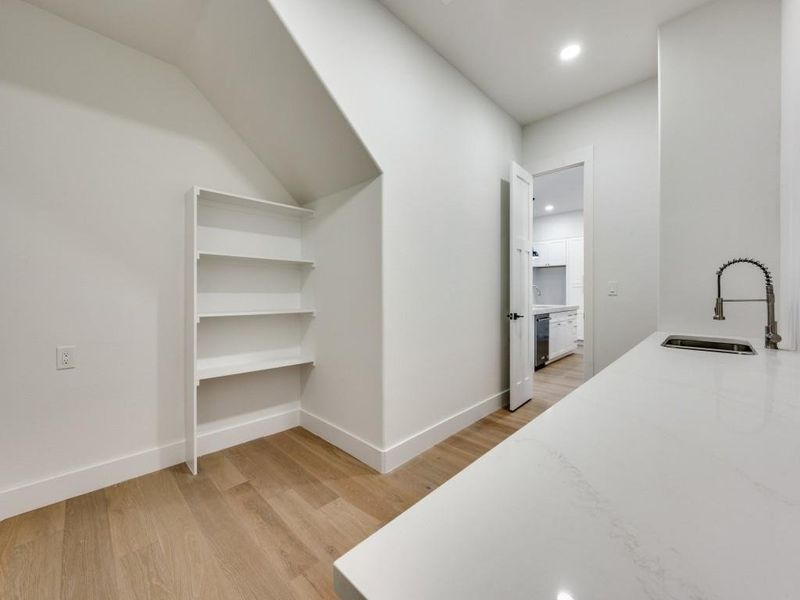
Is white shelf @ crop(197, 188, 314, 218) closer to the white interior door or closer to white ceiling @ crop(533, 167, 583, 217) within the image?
the white interior door

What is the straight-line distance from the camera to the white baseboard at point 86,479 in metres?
1.65

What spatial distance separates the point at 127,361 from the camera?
1996 millimetres

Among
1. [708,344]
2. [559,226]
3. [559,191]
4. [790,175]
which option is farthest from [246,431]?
[559,226]

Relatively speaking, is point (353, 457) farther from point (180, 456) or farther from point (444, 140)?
point (444, 140)

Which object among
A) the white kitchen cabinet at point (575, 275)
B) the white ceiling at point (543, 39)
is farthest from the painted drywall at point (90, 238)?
the white kitchen cabinet at point (575, 275)

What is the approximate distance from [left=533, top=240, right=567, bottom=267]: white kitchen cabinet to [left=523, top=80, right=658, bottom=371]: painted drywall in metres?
3.97

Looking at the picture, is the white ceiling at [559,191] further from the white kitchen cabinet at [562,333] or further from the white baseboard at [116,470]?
the white baseboard at [116,470]

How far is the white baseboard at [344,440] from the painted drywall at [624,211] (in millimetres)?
2133

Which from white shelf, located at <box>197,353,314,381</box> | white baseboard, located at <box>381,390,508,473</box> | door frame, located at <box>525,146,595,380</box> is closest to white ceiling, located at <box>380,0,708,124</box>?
door frame, located at <box>525,146,595,380</box>

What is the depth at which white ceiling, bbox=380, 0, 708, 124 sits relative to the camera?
2.06 metres

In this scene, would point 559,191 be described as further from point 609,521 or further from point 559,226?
point 609,521

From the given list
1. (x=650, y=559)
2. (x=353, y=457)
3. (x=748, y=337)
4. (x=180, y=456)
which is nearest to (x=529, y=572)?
(x=650, y=559)

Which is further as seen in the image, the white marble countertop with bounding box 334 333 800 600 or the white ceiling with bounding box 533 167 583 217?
the white ceiling with bounding box 533 167 583 217

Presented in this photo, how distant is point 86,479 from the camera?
183cm
